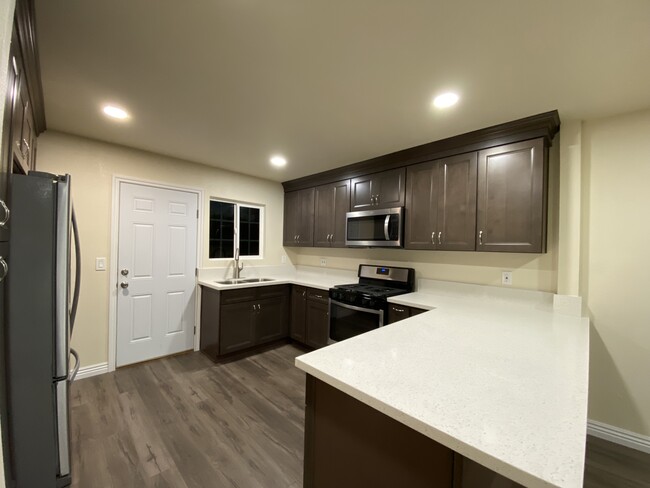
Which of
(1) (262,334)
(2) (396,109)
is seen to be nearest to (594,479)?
(2) (396,109)

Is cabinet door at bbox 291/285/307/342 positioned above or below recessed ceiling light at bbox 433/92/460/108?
below

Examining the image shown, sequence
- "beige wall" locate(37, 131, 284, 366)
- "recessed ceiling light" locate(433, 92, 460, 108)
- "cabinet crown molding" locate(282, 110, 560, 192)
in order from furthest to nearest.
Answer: "beige wall" locate(37, 131, 284, 366), "cabinet crown molding" locate(282, 110, 560, 192), "recessed ceiling light" locate(433, 92, 460, 108)

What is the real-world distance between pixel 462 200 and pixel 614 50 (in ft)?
4.12

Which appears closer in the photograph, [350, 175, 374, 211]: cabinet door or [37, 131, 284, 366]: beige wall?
[37, 131, 284, 366]: beige wall

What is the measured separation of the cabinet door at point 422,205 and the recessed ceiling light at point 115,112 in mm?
2518

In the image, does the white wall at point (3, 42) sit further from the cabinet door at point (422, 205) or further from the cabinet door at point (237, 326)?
the cabinet door at point (422, 205)

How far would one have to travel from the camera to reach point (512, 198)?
221cm

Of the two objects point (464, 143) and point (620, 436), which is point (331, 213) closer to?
point (464, 143)

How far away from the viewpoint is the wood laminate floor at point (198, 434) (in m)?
1.66

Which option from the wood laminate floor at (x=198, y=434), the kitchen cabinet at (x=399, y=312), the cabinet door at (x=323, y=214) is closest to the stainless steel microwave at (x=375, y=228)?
the cabinet door at (x=323, y=214)

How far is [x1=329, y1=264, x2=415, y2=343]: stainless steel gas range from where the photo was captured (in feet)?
9.02

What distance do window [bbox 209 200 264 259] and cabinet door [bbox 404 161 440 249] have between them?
7.42 feet

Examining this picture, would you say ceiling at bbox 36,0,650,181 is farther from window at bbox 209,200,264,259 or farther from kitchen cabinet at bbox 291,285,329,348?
kitchen cabinet at bbox 291,285,329,348

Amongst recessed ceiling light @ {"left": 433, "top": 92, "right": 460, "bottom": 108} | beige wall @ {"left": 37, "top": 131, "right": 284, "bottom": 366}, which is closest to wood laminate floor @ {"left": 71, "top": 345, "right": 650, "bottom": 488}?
beige wall @ {"left": 37, "top": 131, "right": 284, "bottom": 366}
